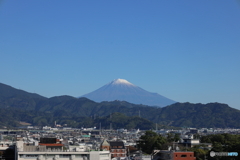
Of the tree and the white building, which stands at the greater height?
the tree

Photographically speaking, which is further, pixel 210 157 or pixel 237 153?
pixel 210 157

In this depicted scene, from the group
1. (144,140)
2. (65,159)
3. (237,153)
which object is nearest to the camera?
(65,159)

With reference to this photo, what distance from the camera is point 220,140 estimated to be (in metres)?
74.2

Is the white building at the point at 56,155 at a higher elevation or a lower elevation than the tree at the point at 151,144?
lower

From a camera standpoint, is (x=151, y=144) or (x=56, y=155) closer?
→ (x=56, y=155)

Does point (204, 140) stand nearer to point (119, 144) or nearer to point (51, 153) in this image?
point (119, 144)

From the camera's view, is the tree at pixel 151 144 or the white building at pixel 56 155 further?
the tree at pixel 151 144

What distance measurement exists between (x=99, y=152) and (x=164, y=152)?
8134 mm

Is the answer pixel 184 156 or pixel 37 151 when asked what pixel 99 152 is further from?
pixel 184 156

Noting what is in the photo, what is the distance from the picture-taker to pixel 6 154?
4425 centimetres

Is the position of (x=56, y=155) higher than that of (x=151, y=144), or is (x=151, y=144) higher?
(x=151, y=144)

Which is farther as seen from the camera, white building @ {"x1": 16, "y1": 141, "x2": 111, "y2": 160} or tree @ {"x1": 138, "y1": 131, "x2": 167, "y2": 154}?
tree @ {"x1": 138, "y1": 131, "x2": 167, "y2": 154}

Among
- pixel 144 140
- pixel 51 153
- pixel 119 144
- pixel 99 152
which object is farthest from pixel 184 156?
pixel 144 140

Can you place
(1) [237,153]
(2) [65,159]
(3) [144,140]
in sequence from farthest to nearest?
1. (3) [144,140]
2. (1) [237,153]
3. (2) [65,159]
